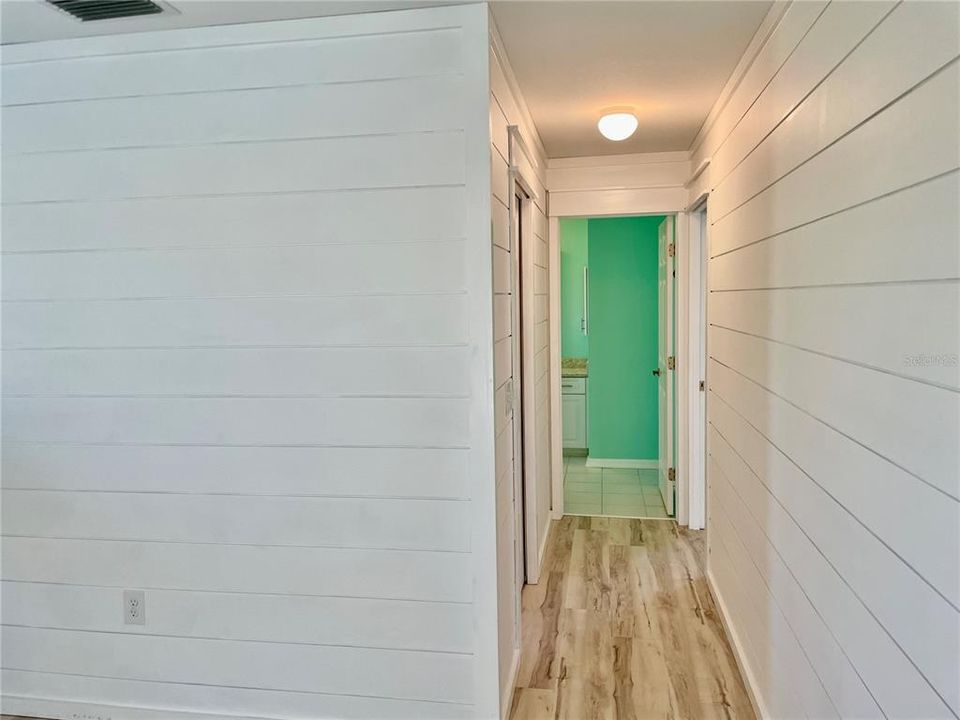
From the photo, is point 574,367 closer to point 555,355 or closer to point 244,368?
point 555,355

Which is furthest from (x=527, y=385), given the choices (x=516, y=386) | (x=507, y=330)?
(x=507, y=330)

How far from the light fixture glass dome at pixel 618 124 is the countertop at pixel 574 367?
320cm

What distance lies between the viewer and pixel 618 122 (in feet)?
9.87

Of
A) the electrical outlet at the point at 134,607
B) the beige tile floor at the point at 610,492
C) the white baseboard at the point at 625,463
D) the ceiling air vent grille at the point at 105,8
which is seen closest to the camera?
the ceiling air vent grille at the point at 105,8

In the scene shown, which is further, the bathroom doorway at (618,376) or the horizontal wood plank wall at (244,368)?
the bathroom doorway at (618,376)

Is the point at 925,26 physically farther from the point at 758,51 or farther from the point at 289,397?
the point at 289,397

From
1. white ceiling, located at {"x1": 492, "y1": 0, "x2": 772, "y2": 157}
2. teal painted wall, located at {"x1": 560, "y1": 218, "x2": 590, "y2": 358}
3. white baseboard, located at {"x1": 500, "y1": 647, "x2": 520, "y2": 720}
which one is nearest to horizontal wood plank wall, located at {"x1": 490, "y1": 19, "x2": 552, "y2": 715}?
white baseboard, located at {"x1": 500, "y1": 647, "x2": 520, "y2": 720}

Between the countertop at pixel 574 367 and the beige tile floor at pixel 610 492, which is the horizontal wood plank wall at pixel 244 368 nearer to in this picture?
the beige tile floor at pixel 610 492

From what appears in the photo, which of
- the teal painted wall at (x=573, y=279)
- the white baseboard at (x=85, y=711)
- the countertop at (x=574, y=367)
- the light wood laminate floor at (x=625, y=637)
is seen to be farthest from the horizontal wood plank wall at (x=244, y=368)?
the teal painted wall at (x=573, y=279)

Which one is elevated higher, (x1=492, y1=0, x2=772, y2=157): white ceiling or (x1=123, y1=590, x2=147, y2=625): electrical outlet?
(x1=492, y1=0, x2=772, y2=157): white ceiling

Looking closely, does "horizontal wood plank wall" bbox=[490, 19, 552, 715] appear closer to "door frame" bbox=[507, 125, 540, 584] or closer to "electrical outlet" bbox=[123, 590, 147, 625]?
"door frame" bbox=[507, 125, 540, 584]

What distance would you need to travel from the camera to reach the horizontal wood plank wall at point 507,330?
2236 millimetres

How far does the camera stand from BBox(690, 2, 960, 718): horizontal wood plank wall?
42.3 inches

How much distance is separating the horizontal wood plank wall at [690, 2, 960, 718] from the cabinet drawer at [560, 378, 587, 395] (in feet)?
11.7
